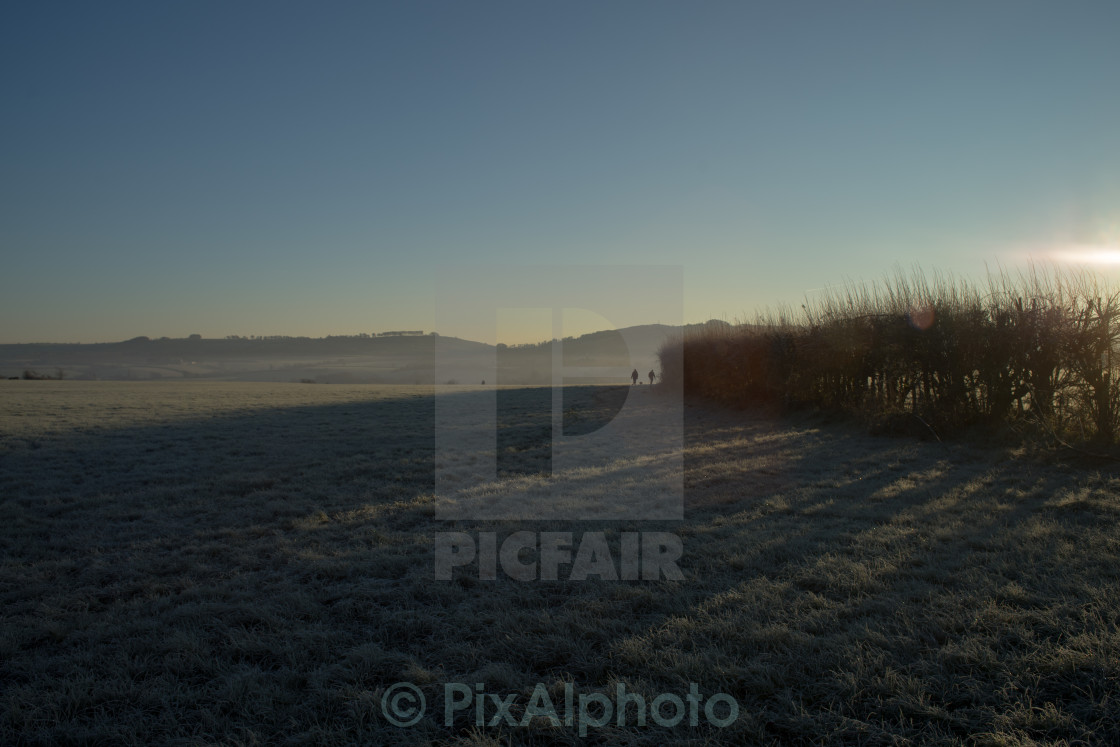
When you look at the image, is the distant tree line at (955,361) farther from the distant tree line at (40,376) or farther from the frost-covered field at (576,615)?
the distant tree line at (40,376)

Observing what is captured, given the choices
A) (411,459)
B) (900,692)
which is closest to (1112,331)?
(900,692)

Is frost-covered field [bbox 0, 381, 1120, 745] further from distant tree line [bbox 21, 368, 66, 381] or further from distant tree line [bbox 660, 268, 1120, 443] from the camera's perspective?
distant tree line [bbox 21, 368, 66, 381]

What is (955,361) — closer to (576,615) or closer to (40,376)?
(576,615)

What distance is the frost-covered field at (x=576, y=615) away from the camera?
7.61 feet

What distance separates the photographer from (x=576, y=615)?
10.5 feet

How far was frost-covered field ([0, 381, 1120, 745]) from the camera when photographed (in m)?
2.32

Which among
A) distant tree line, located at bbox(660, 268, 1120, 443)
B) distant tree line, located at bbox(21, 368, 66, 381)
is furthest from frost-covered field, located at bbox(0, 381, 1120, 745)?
distant tree line, located at bbox(21, 368, 66, 381)

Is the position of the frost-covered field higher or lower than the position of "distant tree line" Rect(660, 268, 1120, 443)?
lower

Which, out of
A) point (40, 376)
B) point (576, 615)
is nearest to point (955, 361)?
point (576, 615)

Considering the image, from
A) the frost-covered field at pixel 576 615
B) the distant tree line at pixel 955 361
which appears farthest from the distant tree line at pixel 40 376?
the distant tree line at pixel 955 361

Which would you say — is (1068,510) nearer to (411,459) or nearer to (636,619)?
(636,619)

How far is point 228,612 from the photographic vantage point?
342 centimetres

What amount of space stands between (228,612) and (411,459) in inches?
202

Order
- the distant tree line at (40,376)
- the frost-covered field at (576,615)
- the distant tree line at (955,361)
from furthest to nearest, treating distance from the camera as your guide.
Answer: the distant tree line at (40,376)
the distant tree line at (955,361)
the frost-covered field at (576,615)
